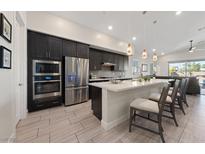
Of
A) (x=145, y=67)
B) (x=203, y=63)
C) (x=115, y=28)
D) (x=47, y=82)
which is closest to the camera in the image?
(x=47, y=82)

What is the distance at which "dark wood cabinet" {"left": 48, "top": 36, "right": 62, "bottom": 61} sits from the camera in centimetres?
315

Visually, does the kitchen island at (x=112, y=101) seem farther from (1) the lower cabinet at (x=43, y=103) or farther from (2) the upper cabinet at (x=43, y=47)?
(2) the upper cabinet at (x=43, y=47)

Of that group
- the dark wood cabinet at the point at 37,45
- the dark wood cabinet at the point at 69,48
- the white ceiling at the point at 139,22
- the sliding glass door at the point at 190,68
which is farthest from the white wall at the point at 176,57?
the dark wood cabinet at the point at 37,45

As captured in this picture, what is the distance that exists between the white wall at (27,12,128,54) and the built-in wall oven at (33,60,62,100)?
37.1 inches

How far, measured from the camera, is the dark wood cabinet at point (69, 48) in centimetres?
349

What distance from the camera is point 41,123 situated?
7.68 ft

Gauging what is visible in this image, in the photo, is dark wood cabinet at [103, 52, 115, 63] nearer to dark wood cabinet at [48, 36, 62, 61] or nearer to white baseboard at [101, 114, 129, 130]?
dark wood cabinet at [48, 36, 62, 61]

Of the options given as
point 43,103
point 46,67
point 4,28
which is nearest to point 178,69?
point 46,67

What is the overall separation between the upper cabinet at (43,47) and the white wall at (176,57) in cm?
932

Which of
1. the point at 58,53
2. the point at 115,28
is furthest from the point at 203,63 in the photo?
the point at 58,53

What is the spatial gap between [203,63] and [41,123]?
33.1 feet
